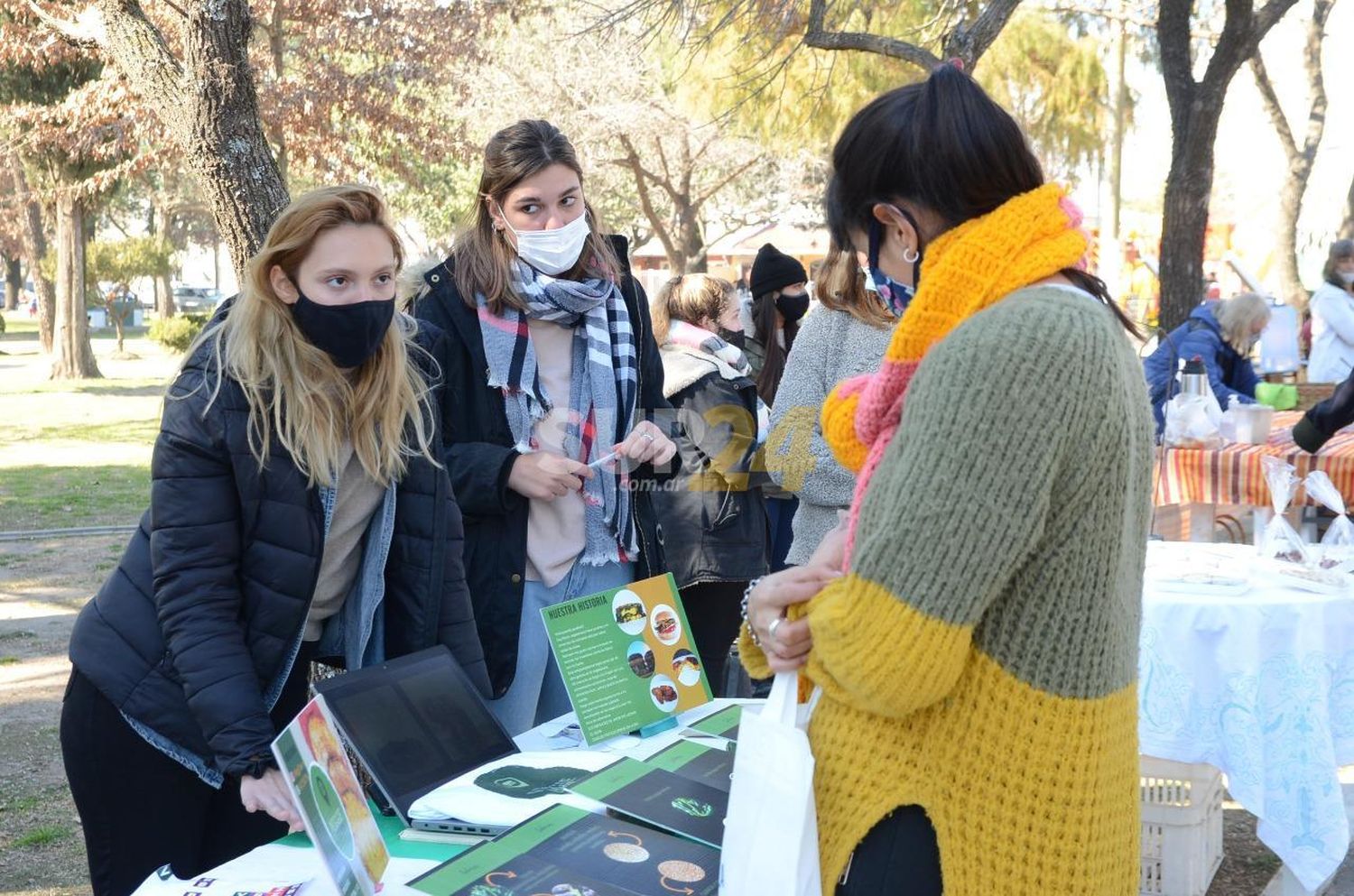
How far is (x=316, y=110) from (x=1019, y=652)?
16.7 metres

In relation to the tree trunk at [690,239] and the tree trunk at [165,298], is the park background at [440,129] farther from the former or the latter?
the tree trunk at [165,298]

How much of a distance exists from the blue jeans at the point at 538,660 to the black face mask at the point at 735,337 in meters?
2.43

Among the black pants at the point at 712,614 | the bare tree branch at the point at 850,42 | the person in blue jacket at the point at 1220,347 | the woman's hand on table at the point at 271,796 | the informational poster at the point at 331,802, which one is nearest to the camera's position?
the informational poster at the point at 331,802

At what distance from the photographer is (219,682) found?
1979 millimetres

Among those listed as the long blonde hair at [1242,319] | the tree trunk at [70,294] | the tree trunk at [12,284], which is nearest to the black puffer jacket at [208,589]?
the long blonde hair at [1242,319]

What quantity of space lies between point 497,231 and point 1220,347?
631cm

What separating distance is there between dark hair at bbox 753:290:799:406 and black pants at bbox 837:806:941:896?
4163 millimetres

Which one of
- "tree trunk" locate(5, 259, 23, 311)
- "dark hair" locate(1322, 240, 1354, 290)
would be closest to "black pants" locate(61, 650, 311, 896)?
"dark hair" locate(1322, 240, 1354, 290)

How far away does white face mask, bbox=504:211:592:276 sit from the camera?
114 inches

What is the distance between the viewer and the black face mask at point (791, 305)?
555cm

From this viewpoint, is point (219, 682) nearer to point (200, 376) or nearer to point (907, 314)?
point (200, 376)

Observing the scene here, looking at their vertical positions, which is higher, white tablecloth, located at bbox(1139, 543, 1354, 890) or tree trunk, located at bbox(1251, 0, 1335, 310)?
tree trunk, located at bbox(1251, 0, 1335, 310)

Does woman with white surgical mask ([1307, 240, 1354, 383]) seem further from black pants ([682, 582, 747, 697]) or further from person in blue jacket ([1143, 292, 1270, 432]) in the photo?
black pants ([682, 582, 747, 697])

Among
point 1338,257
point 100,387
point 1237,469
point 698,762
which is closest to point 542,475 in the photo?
point 698,762
